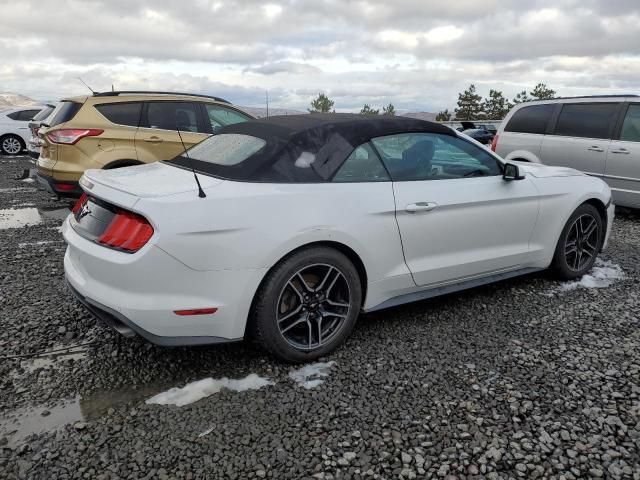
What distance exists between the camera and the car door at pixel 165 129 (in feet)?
22.7

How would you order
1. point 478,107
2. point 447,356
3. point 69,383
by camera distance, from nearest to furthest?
point 69,383, point 447,356, point 478,107

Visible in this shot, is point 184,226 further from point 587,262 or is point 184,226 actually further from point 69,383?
point 587,262

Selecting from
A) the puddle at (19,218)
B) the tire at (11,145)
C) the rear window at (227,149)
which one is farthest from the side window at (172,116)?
the tire at (11,145)

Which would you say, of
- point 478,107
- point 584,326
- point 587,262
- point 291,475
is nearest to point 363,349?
point 291,475

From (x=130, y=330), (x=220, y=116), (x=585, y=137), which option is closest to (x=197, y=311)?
(x=130, y=330)

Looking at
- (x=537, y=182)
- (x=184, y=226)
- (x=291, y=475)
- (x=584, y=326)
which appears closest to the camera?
(x=291, y=475)

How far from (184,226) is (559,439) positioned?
208 cm

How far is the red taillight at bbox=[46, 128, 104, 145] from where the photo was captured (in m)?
6.49

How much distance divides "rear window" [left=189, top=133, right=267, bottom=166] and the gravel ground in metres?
1.22

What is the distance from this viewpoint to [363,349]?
3.34 meters

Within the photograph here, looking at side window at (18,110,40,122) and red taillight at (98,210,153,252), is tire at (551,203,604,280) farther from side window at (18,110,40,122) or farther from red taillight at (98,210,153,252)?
side window at (18,110,40,122)

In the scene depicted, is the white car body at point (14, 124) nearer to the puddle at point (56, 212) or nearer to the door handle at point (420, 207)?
the puddle at point (56, 212)

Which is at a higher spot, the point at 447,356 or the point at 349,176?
the point at 349,176

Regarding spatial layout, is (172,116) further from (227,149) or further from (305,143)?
(305,143)
